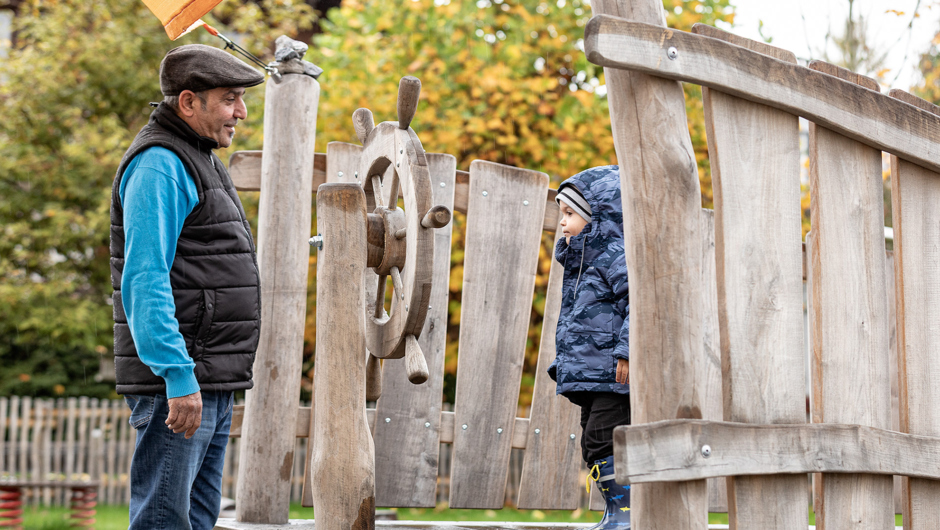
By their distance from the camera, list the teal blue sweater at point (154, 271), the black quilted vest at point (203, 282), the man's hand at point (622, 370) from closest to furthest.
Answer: the teal blue sweater at point (154, 271) < the black quilted vest at point (203, 282) < the man's hand at point (622, 370)

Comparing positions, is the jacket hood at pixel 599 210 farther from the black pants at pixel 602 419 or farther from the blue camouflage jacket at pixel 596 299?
the black pants at pixel 602 419

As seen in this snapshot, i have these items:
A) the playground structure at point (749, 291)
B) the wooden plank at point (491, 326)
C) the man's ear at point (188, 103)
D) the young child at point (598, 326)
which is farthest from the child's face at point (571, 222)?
the man's ear at point (188, 103)

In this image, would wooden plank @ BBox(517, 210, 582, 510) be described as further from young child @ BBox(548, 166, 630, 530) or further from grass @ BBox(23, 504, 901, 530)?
grass @ BBox(23, 504, 901, 530)

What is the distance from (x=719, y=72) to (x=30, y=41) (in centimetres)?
1006

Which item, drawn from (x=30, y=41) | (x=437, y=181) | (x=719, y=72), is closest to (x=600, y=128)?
(x=437, y=181)

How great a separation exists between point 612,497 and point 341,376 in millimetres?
1091

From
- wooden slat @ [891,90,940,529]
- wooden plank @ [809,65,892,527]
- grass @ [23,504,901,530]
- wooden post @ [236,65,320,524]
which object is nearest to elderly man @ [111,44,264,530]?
wooden post @ [236,65,320,524]

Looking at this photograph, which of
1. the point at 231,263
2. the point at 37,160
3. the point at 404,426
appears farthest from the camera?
the point at 37,160

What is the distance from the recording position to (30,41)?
9.90 meters

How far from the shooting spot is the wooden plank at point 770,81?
1.80 meters

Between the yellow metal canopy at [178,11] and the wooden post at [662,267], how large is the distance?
4.19 feet

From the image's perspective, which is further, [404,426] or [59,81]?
[59,81]

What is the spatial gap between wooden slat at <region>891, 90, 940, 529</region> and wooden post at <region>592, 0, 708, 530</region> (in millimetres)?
587

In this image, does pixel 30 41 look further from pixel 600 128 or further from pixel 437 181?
pixel 437 181
